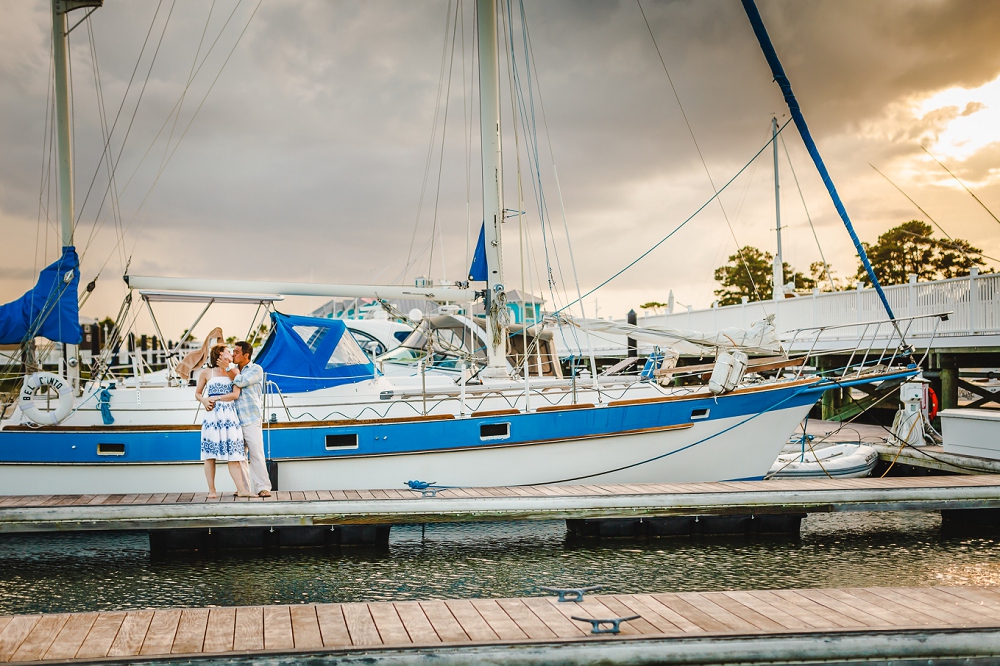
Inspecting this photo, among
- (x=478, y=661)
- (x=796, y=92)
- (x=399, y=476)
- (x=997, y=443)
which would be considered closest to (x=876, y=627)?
(x=478, y=661)

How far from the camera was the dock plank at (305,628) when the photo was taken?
570 centimetres

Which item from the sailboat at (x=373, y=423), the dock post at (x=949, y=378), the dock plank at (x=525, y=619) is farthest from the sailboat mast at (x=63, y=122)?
the dock post at (x=949, y=378)

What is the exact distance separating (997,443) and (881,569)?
17.7 ft

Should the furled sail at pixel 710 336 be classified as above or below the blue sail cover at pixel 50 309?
below

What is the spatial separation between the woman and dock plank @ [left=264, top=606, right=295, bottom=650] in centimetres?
323

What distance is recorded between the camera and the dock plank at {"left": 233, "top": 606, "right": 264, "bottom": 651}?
5.68 meters

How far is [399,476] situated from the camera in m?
12.0

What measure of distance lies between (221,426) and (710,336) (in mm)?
8275

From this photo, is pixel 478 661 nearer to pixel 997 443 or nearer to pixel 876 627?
pixel 876 627

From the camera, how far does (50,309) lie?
12375 millimetres

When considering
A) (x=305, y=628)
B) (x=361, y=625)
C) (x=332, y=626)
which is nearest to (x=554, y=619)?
(x=361, y=625)

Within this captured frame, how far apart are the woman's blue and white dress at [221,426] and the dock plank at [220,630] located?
3059 millimetres

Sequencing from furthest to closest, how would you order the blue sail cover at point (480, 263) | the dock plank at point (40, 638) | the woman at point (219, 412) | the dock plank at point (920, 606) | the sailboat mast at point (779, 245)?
the sailboat mast at point (779, 245) < the blue sail cover at point (480, 263) < the woman at point (219, 412) < the dock plank at point (920, 606) < the dock plank at point (40, 638)

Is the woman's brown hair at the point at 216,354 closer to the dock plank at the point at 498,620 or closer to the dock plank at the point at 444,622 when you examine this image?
the dock plank at the point at 444,622
